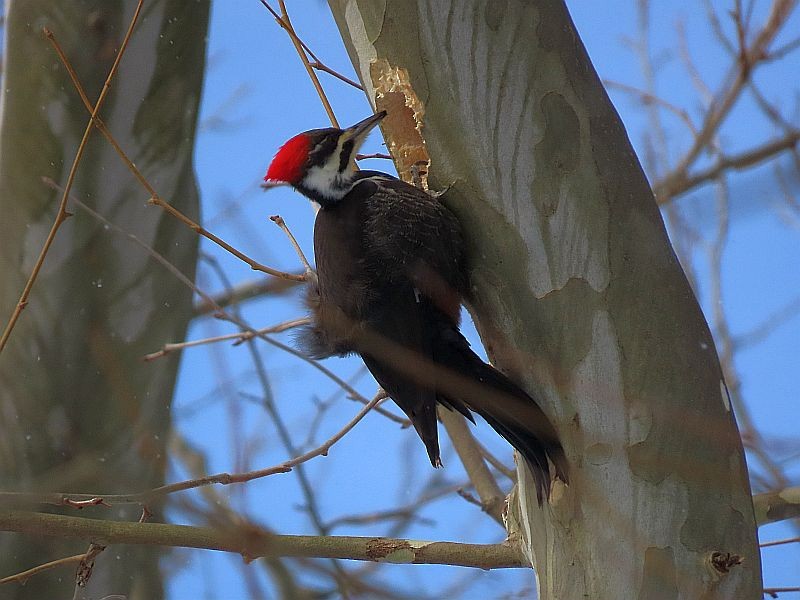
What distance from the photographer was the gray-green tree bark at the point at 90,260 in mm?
2227

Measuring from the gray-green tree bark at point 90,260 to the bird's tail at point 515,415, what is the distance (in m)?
0.98

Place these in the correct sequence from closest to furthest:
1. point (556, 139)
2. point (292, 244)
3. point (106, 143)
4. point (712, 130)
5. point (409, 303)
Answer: point (556, 139) < point (409, 303) < point (292, 244) < point (106, 143) < point (712, 130)

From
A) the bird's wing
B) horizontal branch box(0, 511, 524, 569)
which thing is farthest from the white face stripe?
horizontal branch box(0, 511, 524, 569)

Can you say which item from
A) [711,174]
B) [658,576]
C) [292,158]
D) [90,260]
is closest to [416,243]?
[292,158]

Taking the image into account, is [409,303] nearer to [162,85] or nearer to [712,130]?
[162,85]

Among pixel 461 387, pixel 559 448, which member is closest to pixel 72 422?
pixel 461 387

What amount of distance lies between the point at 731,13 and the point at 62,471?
75.3 inches

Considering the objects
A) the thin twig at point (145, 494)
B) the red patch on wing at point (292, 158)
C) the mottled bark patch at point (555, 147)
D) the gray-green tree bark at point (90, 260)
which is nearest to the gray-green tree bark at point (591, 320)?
the mottled bark patch at point (555, 147)

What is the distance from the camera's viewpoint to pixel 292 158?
215 cm

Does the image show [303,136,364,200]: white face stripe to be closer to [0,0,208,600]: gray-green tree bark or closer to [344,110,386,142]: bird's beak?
[344,110,386,142]: bird's beak

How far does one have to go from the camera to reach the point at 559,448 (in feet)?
4.59

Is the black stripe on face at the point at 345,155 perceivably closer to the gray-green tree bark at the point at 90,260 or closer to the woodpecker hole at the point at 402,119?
the woodpecker hole at the point at 402,119

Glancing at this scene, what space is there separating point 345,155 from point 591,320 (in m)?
0.98

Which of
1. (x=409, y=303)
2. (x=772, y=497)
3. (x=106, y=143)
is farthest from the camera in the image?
(x=106, y=143)
